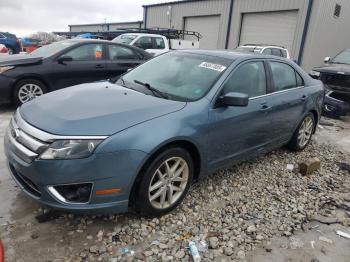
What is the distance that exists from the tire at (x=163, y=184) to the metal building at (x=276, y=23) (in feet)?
49.6

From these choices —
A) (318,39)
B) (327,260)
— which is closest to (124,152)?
(327,260)

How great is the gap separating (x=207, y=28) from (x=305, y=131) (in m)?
17.3

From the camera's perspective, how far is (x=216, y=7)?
20.4m

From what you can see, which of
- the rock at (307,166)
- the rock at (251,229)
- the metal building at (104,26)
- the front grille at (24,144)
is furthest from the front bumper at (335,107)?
the metal building at (104,26)

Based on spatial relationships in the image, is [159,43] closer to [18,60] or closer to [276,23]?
[18,60]

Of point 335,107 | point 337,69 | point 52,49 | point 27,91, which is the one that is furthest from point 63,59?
point 337,69

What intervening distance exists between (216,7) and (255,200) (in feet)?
61.4

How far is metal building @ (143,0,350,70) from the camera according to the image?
16344 millimetres

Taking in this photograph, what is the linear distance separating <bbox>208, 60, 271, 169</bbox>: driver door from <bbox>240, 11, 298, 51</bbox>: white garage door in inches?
567

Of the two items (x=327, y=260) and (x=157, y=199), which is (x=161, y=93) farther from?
(x=327, y=260)

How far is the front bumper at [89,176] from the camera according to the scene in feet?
8.32

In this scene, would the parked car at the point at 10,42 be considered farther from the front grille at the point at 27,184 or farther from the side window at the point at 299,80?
the front grille at the point at 27,184

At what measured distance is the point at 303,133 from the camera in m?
5.30

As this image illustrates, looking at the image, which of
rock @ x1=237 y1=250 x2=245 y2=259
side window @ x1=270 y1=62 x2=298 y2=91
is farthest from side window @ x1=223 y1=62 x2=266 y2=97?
rock @ x1=237 y1=250 x2=245 y2=259
